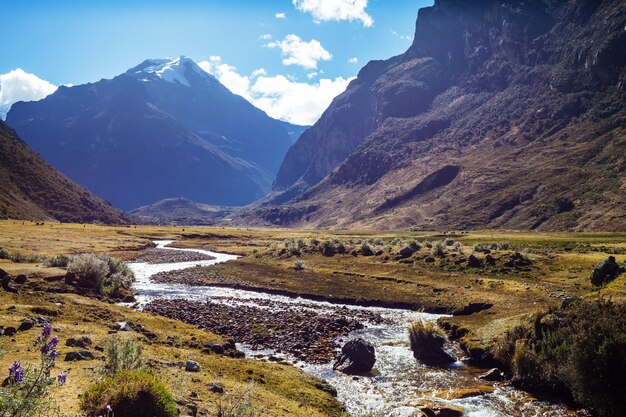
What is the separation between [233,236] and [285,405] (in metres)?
156

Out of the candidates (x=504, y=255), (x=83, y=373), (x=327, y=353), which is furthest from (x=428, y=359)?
(x=504, y=255)

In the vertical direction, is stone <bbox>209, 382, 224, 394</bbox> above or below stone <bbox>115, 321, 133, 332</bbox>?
above

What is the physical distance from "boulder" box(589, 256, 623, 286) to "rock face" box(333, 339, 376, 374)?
2961 cm

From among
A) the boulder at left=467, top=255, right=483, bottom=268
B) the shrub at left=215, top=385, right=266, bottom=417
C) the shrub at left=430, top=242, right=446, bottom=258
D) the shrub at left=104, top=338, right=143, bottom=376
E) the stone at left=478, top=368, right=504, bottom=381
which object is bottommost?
the stone at left=478, top=368, right=504, bottom=381

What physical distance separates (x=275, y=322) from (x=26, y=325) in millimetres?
22061

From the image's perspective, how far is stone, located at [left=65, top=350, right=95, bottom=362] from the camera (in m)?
20.3

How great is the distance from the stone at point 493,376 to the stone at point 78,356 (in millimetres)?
23086

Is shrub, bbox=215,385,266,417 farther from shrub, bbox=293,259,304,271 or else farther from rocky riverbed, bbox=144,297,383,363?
shrub, bbox=293,259,304,271

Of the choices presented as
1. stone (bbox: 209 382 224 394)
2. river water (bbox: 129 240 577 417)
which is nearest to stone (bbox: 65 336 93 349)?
stone (bbox: 209 382 224 394)

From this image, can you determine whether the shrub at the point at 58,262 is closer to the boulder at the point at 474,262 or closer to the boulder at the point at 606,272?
the boulder at the point at 474,262

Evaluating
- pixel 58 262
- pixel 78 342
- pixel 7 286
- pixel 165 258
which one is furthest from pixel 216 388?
pixel 165 258

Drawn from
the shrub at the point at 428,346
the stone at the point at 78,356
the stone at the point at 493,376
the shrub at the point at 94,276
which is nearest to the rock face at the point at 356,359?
the shrub at the point at 428,346

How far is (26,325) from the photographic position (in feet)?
79.3

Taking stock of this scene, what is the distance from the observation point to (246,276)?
241 ft
